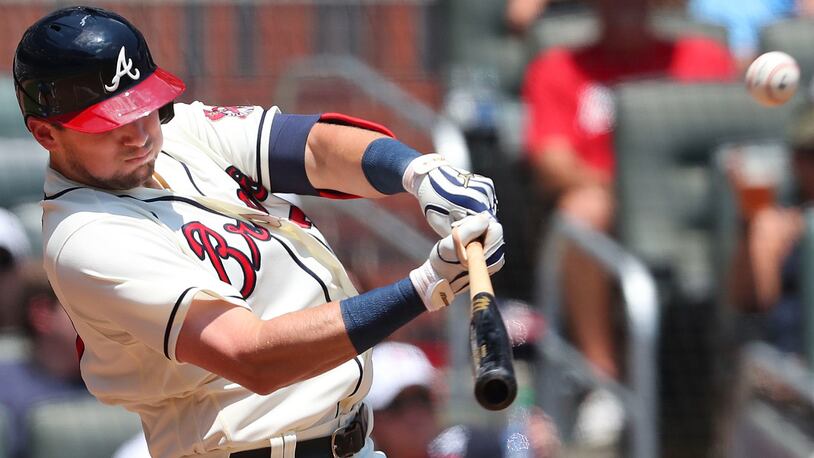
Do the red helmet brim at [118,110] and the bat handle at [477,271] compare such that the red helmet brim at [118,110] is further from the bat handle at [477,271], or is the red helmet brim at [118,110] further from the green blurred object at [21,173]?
the green blurred object at [21,173]

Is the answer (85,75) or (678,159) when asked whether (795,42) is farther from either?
(85,75)

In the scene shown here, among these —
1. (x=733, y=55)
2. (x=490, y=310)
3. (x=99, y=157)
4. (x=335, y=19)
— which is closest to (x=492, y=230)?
(x=490, y=310)

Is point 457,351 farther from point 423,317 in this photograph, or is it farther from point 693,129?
point 693,129

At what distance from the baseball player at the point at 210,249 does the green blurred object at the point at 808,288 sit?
2.04m

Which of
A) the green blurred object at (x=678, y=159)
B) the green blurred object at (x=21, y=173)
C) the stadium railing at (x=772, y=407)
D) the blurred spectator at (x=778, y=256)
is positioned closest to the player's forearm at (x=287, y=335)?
the stadium railing at (x=772, y=407)

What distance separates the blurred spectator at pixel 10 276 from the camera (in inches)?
195

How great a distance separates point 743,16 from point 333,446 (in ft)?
14.1

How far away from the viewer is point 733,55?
609cm

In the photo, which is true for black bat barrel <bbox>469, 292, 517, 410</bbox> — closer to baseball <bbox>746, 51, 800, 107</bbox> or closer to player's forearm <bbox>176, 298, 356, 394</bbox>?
player's forearm <bbox>176, 298, 356, 394</bbox>

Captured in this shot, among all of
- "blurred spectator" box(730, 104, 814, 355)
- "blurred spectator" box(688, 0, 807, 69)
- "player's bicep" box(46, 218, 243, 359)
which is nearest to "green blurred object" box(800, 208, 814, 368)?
"blurred spectator" box(730, 104, 814, 355)

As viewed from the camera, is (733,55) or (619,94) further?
(733,55)

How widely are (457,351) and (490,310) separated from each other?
284cm

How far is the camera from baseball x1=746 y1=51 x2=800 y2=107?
3.29 metres

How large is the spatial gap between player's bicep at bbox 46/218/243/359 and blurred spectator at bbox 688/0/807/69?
14.2ft
